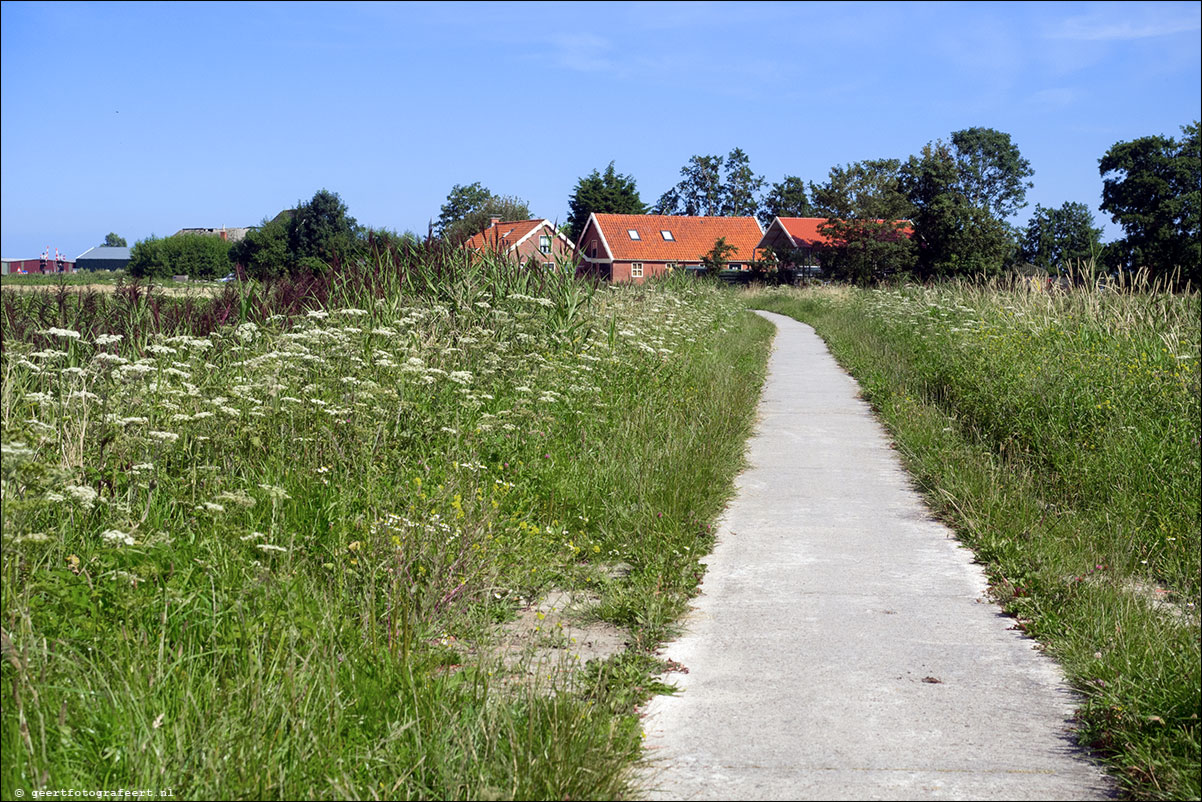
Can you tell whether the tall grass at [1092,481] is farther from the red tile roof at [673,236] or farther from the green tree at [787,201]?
the green tree at [787,201]

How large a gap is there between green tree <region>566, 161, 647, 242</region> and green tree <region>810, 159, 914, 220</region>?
3330 cm

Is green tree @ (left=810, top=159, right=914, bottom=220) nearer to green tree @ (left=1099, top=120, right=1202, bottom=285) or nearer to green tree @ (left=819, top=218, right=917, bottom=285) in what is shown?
green tree @ (left=819, top=218, right=917, bottom=285)

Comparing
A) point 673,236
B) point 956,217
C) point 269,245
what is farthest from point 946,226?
point 269,245

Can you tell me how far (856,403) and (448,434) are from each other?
732 centimetres

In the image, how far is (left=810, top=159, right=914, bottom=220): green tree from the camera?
2074 inches

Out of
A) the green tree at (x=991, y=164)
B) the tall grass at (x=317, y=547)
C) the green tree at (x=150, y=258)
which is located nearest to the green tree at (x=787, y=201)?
the green tree at (x=991, y=164)

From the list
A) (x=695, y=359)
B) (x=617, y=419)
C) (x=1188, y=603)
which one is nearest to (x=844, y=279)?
(x=695, y=359)

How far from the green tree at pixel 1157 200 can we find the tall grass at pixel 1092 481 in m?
44.9

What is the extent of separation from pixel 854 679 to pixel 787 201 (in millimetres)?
97729

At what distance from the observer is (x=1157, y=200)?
178ft

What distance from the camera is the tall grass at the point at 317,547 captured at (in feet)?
9.96

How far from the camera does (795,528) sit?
6.45 meters

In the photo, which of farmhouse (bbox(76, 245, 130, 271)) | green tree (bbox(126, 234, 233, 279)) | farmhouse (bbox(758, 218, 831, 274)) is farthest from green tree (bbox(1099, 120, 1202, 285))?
farmhouse (bbox(76, 245, 130, 271))

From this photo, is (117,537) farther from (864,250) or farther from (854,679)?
(864,250)
